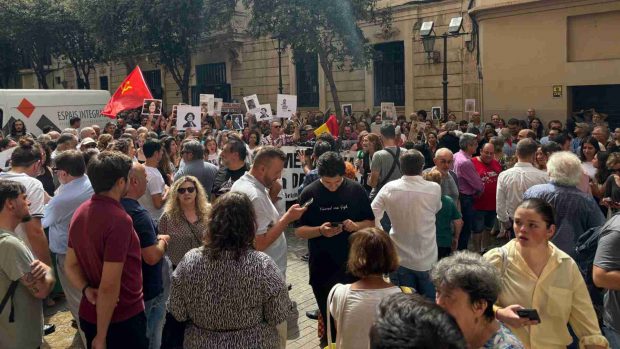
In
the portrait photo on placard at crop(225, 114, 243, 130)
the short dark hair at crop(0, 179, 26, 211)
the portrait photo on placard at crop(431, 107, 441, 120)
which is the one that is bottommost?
the short dark hair at crop(0, 179, 26, 211)

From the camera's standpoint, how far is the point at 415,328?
1.64 m

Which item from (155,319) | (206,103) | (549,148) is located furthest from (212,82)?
(155,319)

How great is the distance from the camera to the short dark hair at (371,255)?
10.3 feet

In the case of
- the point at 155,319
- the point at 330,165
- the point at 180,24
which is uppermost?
the point at 180,24

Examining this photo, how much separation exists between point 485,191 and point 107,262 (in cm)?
581

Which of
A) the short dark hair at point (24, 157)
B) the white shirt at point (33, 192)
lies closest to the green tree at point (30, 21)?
the short dark hair at point (24, 157)

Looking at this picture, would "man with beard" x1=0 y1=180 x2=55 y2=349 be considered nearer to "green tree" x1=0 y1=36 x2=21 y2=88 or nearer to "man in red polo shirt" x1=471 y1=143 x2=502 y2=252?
"man in red polo shirt" x1=471 y1=143 x2=502 y2=252

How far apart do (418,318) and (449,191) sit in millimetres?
5158

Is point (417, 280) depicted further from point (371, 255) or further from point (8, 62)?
point (8, 62)

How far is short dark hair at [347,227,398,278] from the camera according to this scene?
123 inches

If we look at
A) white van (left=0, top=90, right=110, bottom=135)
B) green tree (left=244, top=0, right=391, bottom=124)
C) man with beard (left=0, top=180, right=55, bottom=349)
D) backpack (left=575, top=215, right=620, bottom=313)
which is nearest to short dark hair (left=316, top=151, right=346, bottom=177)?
backpack (left=575, top=215, right=620, bottom=313)

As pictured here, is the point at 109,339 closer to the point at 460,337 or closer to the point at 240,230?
the point at 240,230

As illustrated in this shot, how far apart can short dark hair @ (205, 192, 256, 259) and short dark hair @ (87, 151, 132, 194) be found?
0.71 meters

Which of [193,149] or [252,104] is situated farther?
[252,104]
